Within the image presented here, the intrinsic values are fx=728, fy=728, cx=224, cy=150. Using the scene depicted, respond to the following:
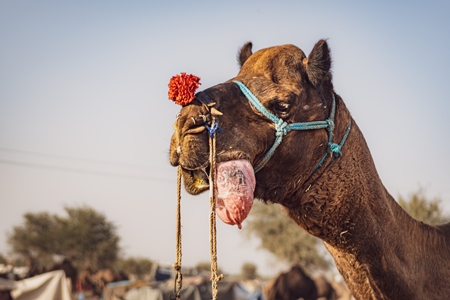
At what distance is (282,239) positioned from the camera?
174ft

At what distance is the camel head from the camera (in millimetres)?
3996

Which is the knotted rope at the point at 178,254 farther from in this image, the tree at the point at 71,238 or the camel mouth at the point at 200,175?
the tree at the point at 71,238

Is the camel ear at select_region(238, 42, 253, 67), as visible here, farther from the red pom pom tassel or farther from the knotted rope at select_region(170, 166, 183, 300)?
the knotted rope at select_region(170, 166, 183, 300)

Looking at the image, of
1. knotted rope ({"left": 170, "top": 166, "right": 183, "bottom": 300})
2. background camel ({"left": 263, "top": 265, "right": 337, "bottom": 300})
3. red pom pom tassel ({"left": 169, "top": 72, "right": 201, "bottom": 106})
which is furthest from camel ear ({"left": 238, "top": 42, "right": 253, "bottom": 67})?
background camel ({"left": 263, "top": 265, "right": 337, "bottom": 300})

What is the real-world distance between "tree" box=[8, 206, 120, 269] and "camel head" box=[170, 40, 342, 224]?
53.4 m

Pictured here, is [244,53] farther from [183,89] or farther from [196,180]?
[196,180]

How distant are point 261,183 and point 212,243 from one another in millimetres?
553

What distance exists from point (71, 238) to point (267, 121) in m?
57.8

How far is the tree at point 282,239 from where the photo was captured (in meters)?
52.9

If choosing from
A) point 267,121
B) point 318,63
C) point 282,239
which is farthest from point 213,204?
point 282,239

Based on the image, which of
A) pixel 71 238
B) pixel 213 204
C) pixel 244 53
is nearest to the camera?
pixel 213 204

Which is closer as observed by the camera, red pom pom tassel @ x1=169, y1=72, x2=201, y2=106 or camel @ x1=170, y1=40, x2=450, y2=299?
red pom pom tassel @ x1=169, y1=72, x2=201, y2=106

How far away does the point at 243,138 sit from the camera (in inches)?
163

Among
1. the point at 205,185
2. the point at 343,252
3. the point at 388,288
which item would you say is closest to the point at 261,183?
the point at 205,185
